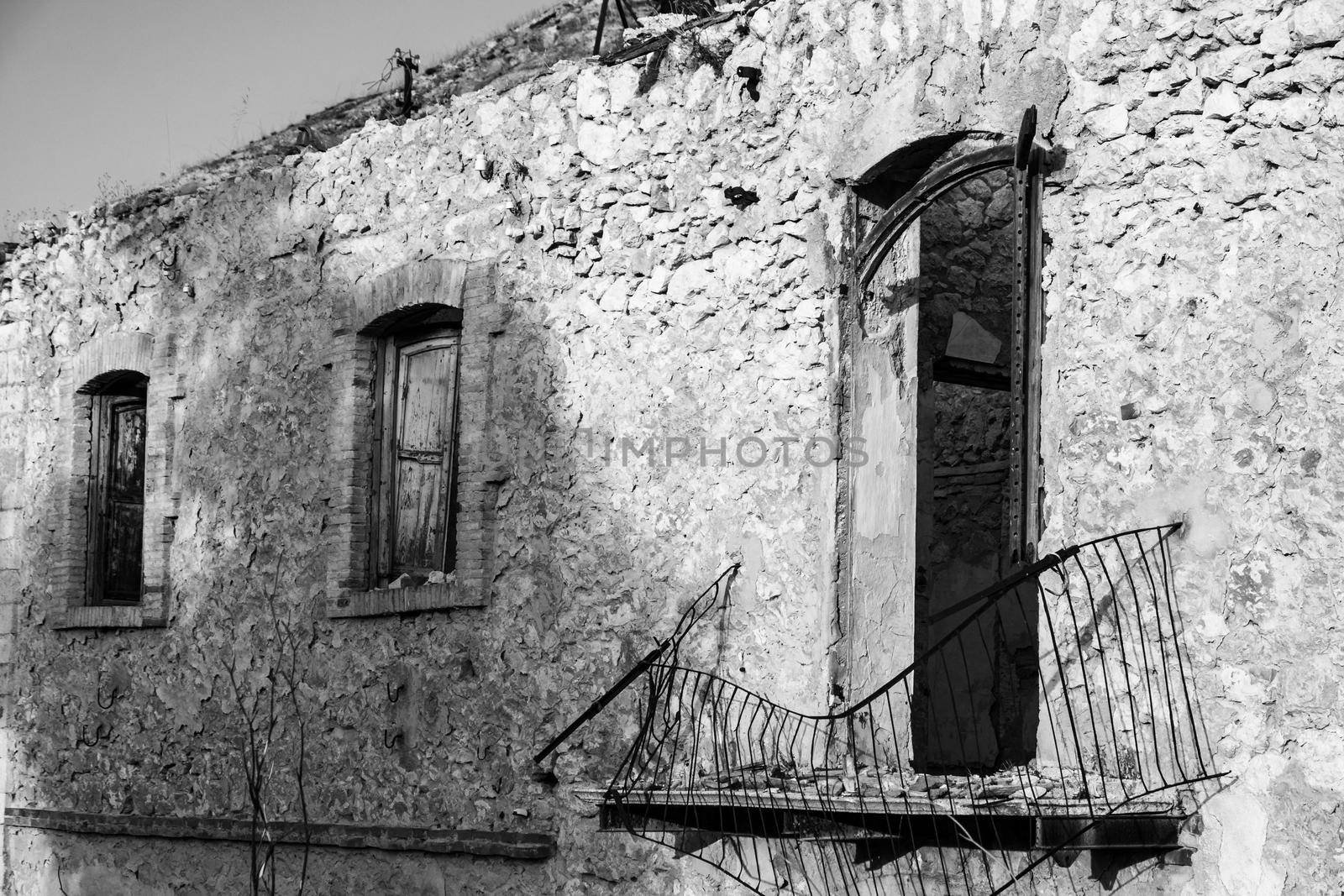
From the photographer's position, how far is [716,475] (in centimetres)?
686

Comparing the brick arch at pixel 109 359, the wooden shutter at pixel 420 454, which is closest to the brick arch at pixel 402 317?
the wooden shutter at pixel 420 454

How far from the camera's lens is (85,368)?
10.0 meters

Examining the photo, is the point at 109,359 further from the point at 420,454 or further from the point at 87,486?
the point at 420,454

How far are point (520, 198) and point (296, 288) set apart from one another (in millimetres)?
1745

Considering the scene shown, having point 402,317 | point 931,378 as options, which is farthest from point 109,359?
point 931,378

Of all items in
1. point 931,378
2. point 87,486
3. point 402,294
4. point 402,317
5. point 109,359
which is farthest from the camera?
point 87,486

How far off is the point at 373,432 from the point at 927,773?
369cm

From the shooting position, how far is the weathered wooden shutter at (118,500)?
396 inches

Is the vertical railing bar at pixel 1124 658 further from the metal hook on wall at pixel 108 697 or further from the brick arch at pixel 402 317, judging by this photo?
the metal hook on wall at pixel 108 697

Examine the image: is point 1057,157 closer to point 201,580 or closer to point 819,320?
point 819,320

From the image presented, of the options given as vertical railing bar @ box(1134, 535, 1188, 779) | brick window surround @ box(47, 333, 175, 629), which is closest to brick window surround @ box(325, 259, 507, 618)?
brick window surround @ box(47, 333, 175, 629)

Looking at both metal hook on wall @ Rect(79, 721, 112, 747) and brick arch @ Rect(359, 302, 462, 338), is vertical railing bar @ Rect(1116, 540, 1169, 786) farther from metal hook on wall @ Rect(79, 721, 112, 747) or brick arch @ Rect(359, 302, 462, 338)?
metal hook on wall @ Rect(79, 721, 112, 747)

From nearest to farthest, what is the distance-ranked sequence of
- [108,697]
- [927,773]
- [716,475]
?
[927,773] → [716,475] → [108,697]

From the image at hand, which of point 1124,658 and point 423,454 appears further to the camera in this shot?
point 423,454
